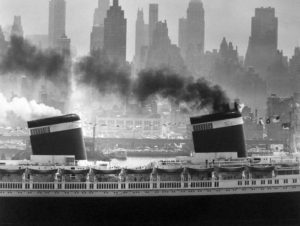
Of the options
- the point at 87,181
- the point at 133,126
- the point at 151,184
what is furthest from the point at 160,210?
the point at 133,126

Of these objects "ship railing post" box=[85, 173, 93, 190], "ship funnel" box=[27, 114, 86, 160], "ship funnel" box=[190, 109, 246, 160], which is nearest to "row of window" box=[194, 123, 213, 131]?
"ship funnel" box=[190, 109, 246, 160]

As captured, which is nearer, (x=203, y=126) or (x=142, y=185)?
(x=142, y=185)

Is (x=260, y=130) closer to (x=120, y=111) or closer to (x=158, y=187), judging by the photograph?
(x=120, y=111)

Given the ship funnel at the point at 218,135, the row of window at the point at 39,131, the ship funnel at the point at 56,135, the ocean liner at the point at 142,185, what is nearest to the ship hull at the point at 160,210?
the ocean liner at the point at 142,185

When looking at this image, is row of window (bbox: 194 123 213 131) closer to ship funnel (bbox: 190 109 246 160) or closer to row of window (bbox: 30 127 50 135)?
ship funnel (bbox: 190 109 246 160)

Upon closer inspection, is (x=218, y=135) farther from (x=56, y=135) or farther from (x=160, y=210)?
(x=56, y=135)

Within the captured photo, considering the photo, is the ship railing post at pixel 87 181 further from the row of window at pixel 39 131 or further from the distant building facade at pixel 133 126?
the distant building facade at pixel 133 126
